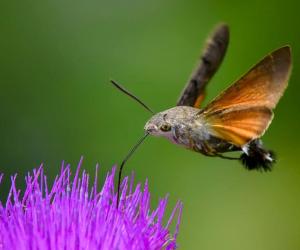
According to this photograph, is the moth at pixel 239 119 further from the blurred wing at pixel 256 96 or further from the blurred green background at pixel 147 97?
the blurred green background at pixel 147 97

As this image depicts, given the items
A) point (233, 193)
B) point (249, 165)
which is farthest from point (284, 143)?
point (249, 165)

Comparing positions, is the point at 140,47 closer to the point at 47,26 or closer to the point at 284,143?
the point at 47,26

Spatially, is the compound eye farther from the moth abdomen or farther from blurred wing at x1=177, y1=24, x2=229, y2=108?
blurred wing at x1=177, y1=24, x2=229, y2=108

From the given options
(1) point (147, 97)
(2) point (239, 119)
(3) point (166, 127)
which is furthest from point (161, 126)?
(1) point (147, 97)

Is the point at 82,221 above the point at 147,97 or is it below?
below

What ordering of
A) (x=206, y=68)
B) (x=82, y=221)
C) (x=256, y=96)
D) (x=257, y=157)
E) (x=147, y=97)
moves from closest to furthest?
(x=256, y=96)
(x=82, y=221)
(x=257, y=157)
(x=206, y=68)
(x=147, y=97)

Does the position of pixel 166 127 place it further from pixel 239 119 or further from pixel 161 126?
pixel 239 119

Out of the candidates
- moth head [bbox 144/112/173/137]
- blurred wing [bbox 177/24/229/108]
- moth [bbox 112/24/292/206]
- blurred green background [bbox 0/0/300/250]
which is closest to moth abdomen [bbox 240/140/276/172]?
moth [bbox 112/24/292/206]
